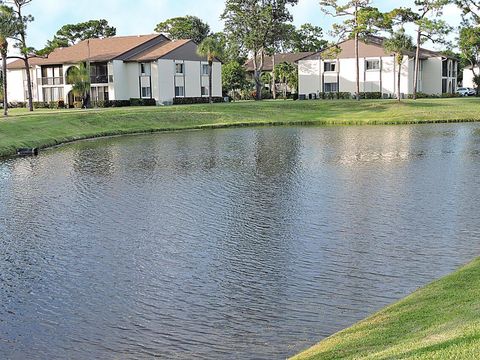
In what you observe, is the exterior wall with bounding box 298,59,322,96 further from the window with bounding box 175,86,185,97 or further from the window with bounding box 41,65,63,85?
the window with bounding box 41,65,63,85

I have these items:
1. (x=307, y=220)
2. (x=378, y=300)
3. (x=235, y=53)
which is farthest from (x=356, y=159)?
(x=235, y=53)

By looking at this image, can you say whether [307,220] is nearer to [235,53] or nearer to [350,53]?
[350,53]

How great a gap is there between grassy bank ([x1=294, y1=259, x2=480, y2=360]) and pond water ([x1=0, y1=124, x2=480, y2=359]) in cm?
92

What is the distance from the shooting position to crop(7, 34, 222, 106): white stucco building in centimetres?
8138

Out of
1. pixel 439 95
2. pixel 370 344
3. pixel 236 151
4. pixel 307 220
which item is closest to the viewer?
pixel 370 344

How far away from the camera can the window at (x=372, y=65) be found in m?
91.8

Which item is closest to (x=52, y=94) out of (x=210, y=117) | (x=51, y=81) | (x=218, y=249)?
(x=51, y=81)

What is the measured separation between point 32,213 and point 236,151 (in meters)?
19.1

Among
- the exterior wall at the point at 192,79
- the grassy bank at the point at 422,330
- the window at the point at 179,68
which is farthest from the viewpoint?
the exterior wall at the point at 192,79

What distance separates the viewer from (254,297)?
12711 millimetres

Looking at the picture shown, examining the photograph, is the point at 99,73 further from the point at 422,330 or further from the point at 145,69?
the point at 422,330

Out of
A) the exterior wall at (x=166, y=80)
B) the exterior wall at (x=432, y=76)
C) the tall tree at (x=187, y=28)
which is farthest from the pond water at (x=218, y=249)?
the tall tree at (x=187, y=28)

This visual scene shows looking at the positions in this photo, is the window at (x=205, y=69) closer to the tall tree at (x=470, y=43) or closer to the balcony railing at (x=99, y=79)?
the balcony railing at (x=99, y=79)

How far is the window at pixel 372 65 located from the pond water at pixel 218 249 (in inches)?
2391
